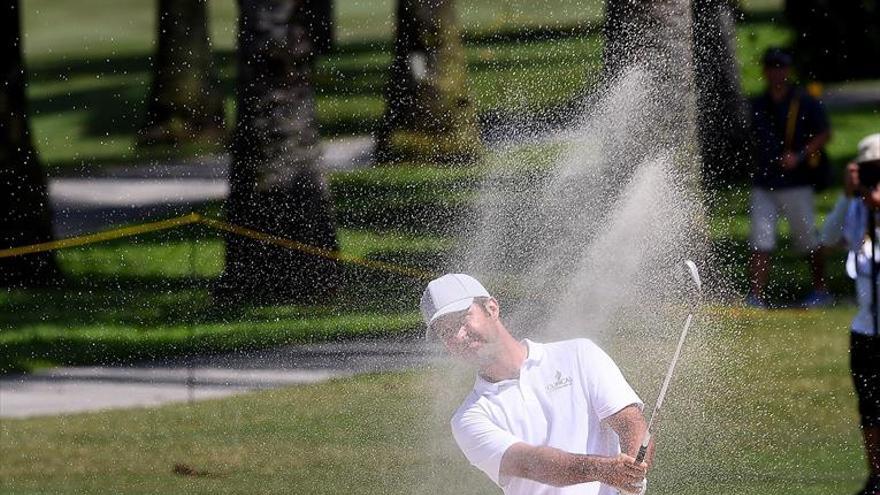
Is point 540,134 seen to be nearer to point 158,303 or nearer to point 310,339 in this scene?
point 158,303

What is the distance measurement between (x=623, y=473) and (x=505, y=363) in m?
0.58

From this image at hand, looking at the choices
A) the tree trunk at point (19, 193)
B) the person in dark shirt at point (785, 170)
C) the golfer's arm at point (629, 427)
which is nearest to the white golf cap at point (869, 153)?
the golfer's arm at point (629, 427)

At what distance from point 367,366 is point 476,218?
4.48 metres

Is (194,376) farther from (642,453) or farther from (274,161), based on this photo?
(642,453)

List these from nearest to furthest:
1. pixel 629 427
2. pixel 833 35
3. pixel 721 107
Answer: pixel 629 427 < pixel 721 107 < pixel 833 35

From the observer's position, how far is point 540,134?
2073 centimetres

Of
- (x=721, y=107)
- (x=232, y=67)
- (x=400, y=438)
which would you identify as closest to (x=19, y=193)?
(x=400, y=438)

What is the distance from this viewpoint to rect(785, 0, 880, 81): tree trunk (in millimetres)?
24391

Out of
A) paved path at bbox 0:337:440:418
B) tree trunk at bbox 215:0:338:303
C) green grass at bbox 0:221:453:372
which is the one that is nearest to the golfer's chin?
paved path at bbox 0:337:440:418

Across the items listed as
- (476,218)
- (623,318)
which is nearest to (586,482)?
(623,318)

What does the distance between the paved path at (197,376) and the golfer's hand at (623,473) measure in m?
5.77

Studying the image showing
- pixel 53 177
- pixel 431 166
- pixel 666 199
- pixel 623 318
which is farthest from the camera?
pixel 53 177

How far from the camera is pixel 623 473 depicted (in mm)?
5605

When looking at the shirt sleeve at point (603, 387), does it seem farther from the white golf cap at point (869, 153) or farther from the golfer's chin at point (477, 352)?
the white golf cap at point (869, 153)
